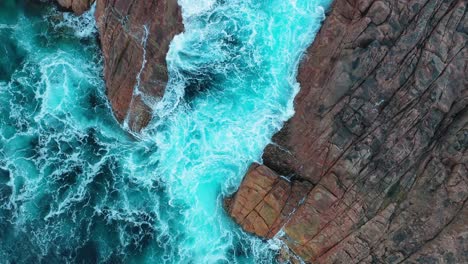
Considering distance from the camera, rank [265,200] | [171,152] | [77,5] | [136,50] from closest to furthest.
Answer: [265,200] < [136,50] < [171,152] < [77,5]

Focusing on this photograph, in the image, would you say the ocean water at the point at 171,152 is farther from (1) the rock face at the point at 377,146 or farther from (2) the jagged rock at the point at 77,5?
(2) the jagged rock at the point at 77,5

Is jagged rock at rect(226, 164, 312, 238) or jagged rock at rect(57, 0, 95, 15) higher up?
jagged rock at rect(57, 0, 95, 15)

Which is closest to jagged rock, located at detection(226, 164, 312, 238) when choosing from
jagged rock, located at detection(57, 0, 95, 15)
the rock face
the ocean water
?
the rock face

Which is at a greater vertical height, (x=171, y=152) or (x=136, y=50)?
(x=136, y=50)

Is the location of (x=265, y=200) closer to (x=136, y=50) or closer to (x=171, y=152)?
(x=171, y=152)

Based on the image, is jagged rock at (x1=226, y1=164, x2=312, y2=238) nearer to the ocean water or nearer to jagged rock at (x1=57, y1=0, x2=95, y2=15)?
the ocean water

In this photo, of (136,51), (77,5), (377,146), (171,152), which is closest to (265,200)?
(171,152)

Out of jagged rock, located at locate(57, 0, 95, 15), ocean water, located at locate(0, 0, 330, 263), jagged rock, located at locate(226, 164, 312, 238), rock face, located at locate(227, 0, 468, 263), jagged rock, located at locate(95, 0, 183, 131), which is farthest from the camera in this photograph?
jagged rock, located at locate(57, 0, 95, 15)

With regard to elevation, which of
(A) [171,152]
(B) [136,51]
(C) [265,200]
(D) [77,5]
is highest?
(B) [136,51]
